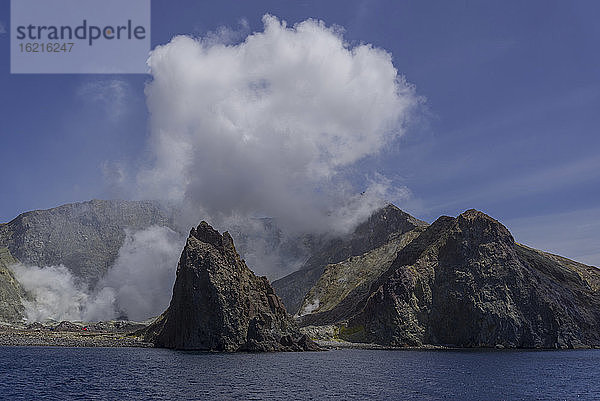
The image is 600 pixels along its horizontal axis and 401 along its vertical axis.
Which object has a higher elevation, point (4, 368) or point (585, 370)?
point (4, 368)

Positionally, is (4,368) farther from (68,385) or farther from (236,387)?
(236,387)

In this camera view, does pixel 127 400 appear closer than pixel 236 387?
Yes

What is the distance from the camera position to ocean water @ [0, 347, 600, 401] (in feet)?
357

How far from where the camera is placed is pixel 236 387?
116125 mm

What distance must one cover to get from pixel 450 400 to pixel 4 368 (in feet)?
429

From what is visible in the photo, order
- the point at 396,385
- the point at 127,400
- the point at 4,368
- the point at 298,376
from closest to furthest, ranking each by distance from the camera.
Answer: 1. the point at 127,400
2. the point at 396,385
3. the point at 298,376
4. the point at 4,368

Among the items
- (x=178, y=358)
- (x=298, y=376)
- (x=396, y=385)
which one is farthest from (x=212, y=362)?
(x=396, y=385)

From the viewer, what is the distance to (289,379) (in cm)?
13150

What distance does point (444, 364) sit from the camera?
18012 centimetres

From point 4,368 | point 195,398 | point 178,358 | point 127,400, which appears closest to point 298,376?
point 195,398

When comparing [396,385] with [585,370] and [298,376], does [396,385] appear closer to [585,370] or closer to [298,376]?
[298,376]

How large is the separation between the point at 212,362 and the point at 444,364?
261 feet

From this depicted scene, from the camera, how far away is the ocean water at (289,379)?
357ft

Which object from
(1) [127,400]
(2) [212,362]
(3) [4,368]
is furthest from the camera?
(2) [212,362]
